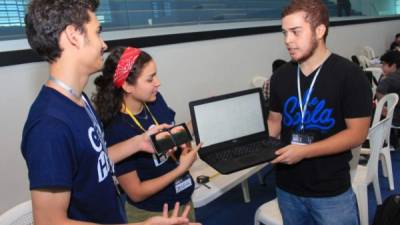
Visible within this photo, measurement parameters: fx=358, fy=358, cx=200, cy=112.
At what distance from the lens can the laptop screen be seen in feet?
4.92

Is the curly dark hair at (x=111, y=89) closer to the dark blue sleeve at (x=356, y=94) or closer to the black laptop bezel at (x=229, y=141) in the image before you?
the black laptop bezel at (x=229, y=141)

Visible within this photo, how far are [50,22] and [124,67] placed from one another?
0.48m

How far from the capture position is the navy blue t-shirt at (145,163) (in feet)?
4.19

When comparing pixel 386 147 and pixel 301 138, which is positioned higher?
pixel 301 138

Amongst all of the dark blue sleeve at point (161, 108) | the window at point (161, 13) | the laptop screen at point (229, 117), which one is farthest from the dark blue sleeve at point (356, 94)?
the window at point (161, 13)

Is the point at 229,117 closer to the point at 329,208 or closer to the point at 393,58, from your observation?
the point at 329,208

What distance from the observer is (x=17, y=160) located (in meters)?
1.92

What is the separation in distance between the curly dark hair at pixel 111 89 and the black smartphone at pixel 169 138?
18 cm

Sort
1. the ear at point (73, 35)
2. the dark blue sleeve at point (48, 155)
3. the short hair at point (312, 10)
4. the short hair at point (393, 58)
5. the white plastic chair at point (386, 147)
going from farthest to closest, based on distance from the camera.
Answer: the short hair at point (393, 58)
the white plastic chair at point (386, 147)
the short hair at point (312, 10)
the ear at point (73, 35)
the dark blue sleeve at point (48, 155)

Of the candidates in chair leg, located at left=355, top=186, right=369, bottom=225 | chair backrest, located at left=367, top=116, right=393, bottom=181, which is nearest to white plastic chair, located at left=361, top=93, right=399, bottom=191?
chair backrest, located at left=367, top=116, right=393, bottom=181

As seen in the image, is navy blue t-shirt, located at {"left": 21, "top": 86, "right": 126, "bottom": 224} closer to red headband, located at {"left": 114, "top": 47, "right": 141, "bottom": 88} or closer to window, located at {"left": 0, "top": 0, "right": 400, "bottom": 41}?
red headband, located at {"left": 114, "top": 47, "right": 141, "bottom": 88}

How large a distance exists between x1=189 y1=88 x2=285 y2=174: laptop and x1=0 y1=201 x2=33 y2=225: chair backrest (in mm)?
666

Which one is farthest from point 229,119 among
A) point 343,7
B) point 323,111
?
point 343,7

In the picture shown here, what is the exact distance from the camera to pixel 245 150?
4.85ft
